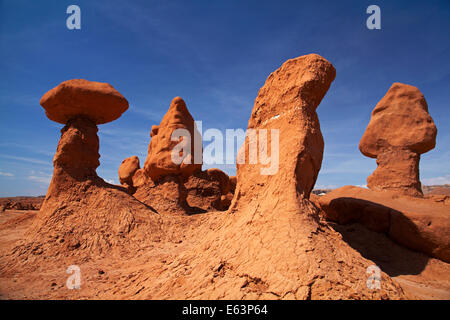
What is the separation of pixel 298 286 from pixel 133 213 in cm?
593

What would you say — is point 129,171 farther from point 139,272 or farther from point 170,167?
point 139,272

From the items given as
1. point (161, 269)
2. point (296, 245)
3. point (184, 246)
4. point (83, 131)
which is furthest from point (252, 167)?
point (83, 131)

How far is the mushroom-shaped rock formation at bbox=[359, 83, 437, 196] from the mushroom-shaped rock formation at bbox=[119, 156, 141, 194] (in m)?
11.8

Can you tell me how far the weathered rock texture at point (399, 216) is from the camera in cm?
496

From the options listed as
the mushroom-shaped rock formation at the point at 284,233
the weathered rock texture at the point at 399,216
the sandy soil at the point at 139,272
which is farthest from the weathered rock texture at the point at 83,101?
the weathered rock texture at the point at 399,216

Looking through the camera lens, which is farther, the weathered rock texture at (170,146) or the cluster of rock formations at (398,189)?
the weathered rock texture at (170,146)

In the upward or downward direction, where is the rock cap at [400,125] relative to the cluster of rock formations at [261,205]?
upward

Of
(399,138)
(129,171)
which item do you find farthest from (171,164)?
(399,138)

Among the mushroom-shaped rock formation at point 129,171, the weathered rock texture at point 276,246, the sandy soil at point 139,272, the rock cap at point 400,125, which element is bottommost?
the sandy soil at point 139,272

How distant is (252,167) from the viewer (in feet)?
13.9

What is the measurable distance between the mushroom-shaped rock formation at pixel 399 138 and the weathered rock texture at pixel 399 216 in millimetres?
2265

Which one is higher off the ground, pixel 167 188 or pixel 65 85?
pixel 65 85

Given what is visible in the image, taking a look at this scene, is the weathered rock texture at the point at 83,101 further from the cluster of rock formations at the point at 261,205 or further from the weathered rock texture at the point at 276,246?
the weathered rock texture at the point at 276,246

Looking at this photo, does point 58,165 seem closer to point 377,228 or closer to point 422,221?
point 377,228
